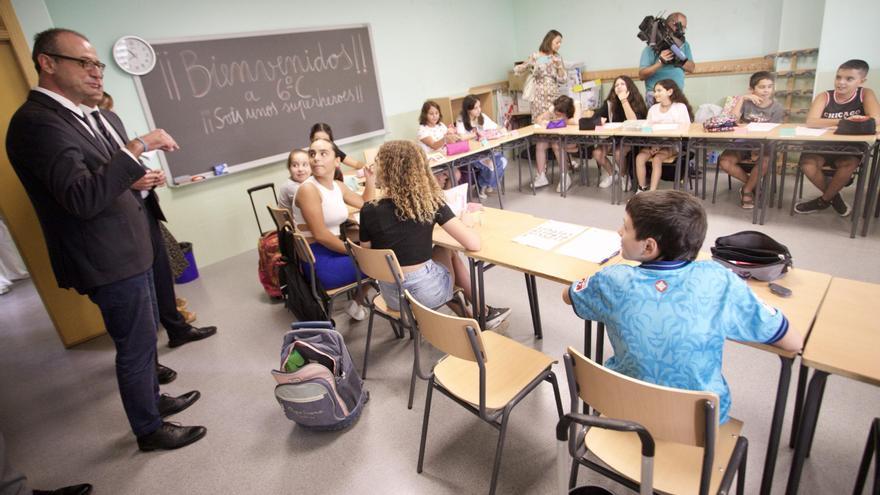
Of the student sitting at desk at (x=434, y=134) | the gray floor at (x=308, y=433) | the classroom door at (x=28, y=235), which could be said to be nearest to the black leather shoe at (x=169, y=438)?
the gray floor at (x=308, y=433)

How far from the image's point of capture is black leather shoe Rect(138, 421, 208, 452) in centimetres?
215

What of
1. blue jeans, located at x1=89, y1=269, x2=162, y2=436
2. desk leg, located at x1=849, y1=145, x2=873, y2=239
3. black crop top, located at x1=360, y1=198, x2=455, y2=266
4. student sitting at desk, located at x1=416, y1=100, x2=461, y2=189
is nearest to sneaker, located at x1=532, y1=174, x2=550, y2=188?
student sitting at desk, located at x1=416, y1=100, x2=461, y2=189

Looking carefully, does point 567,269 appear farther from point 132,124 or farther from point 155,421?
point 132,124

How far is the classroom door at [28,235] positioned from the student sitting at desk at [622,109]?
4.75 m

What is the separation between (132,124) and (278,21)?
1.73 m

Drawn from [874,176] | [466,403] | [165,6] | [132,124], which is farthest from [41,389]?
[874,176]

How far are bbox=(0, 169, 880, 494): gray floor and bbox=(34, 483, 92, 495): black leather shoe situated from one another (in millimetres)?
43

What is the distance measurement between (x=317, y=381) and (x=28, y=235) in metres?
2.42

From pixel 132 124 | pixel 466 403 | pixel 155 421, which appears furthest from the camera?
pixel 132 124

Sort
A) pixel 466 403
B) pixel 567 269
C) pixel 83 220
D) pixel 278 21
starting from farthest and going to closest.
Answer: pixel 278 21, pixel 567 269, pixel 83 220, pixel 466 403

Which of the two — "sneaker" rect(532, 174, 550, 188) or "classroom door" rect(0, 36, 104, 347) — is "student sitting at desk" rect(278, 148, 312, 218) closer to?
"classroom door" rect(0, 36, 104, 347)

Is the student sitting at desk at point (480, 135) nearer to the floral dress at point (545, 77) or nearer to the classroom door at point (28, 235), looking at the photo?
the floral dress at point (545, 77)

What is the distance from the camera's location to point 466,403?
5.39ft

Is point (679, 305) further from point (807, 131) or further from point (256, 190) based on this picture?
point (256, 190)
